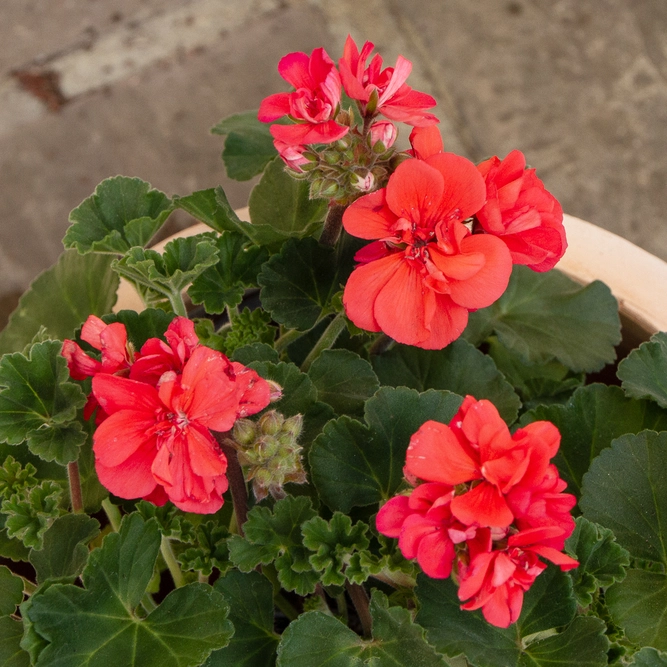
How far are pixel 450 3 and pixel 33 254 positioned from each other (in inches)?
46.0

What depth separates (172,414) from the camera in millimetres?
536

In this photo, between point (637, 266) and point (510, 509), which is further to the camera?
point (637, 266)

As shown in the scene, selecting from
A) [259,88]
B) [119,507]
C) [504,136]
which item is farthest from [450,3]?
[119,507]

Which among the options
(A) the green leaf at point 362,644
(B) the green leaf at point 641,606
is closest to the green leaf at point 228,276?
(A) the green leaf at point 362,644

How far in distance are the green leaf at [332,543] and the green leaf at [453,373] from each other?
223mm

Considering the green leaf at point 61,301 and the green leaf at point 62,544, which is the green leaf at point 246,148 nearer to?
the green leaf at point 61,301

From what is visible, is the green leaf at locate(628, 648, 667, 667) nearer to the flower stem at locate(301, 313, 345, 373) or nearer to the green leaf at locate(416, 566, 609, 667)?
the green leaf at locate(416, 566, 609, 667)

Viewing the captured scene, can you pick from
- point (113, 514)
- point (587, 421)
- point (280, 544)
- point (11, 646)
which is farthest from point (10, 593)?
point (587, 421)

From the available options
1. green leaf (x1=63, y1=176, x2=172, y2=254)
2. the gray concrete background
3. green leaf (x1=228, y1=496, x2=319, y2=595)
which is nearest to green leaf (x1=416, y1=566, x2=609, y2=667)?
green leaf (x1=228, y1=496, x2=319, y2=595)

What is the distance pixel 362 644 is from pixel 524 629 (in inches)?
5.3

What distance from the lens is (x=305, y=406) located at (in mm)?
740

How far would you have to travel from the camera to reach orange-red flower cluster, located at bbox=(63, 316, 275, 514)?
1.71ft

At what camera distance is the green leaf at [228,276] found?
0.83 metres

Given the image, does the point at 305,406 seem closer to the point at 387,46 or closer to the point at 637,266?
the point at 637,266
